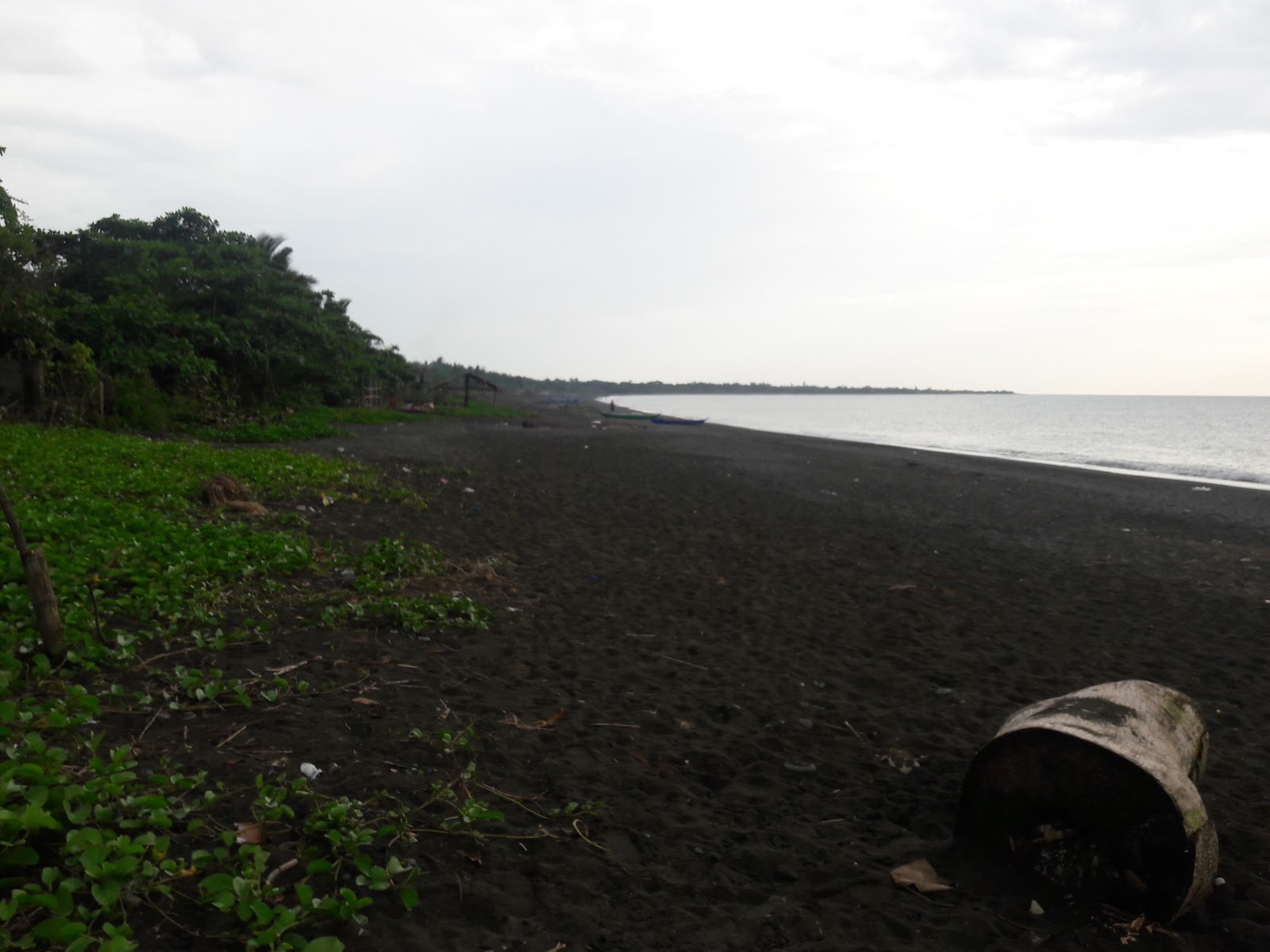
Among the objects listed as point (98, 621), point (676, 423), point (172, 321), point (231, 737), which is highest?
point (172, 321)

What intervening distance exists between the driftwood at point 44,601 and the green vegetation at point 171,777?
0.27 ft

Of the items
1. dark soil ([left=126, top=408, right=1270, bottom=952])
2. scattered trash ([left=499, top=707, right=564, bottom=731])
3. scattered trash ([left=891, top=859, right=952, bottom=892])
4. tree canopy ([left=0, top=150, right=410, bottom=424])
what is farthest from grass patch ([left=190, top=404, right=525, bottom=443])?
scattered trash ([left=891, top=859, right=952, bottom=892])

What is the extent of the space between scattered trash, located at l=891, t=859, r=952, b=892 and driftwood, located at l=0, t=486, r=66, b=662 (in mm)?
4375

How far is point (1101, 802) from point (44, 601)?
16.8ft

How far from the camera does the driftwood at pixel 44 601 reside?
420 centimetres

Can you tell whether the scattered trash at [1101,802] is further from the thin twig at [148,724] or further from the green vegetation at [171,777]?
the thin twig at [148,724]

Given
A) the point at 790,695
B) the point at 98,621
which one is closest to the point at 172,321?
the point at 98,621

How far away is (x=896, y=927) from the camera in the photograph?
3.04 meters

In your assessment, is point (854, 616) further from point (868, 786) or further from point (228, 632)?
point (228, 632)

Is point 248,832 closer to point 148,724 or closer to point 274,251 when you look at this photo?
point 148,724

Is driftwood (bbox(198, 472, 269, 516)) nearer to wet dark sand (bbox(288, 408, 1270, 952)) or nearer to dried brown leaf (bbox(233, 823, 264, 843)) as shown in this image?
wet dark sand (bbox(288, 408, 1270, 952))

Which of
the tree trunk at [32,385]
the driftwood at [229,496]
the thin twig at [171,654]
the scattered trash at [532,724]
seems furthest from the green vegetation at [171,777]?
the tree trunk at [32,385]

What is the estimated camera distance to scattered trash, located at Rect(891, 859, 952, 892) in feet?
10.8

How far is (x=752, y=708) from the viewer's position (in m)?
5.17
